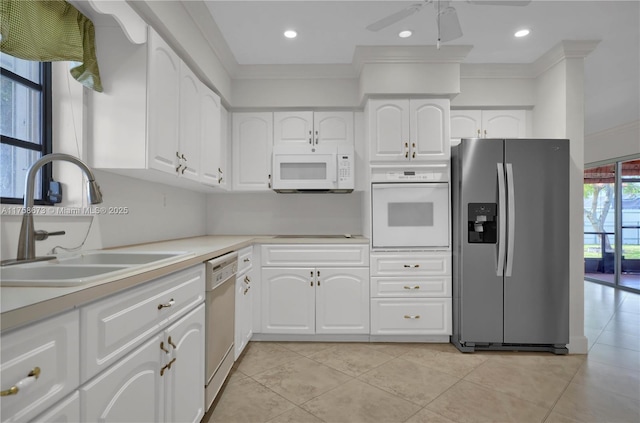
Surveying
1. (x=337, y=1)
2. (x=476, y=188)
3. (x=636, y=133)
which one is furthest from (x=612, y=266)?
(x=337, y=1)

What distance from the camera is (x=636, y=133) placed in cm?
496

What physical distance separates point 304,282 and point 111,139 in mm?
1811

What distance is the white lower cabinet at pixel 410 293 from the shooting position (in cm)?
287

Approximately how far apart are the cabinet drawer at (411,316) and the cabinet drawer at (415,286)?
51 millimetres

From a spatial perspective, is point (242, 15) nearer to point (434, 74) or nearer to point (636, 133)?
point (434, 74)

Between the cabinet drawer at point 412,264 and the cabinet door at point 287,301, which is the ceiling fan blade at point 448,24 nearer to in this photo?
the cabinet drawer at point 412,264

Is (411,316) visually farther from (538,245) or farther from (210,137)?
(210,137)

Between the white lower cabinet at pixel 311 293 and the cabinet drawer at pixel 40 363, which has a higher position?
the cabinet drawer at pixel 40 363

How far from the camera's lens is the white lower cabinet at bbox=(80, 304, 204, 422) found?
93cm

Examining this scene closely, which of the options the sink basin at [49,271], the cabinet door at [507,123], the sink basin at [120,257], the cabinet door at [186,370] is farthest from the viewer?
the cabinet door at [507,123]

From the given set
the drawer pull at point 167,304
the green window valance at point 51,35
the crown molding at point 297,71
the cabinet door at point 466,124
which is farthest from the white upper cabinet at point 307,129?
the drawer pull at point 167,304

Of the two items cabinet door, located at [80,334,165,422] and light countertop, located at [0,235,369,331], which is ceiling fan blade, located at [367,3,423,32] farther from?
cabinet door, located at [80,334,165,422]

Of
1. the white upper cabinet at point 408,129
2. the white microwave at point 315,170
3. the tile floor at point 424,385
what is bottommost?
the tile floor at point 424,385

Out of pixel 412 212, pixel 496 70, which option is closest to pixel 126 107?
pixel 412 212
